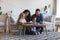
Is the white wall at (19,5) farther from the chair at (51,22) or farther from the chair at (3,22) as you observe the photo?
the chair at (51,22)

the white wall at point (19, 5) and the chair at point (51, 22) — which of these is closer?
the chair at point (51, 22)

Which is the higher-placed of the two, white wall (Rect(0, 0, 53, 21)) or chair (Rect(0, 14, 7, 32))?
white wall (Rect(0, 0, 53, 21))

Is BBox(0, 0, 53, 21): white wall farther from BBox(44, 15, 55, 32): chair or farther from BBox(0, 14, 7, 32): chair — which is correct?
BBox(44, 15, 55, 32): chair

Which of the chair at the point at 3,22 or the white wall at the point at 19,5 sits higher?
the white wall at the point at 19,5

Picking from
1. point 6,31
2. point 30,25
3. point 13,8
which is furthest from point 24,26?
point 13,8

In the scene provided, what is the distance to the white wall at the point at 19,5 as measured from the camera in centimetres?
930

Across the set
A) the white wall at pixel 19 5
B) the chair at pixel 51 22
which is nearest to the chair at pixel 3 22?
the white wall at pixel 19 5

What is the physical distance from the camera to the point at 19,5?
9445 millimetres

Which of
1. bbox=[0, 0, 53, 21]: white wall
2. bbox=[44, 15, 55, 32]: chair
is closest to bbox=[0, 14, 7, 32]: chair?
bbox=[0, 0, 53, 21]: white wall

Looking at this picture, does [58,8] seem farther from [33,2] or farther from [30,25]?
[30,25]

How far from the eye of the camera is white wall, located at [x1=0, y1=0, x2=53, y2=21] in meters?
9.30

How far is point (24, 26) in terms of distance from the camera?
272 inches

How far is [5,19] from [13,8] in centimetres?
102

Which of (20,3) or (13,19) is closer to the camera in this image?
(13,19)
